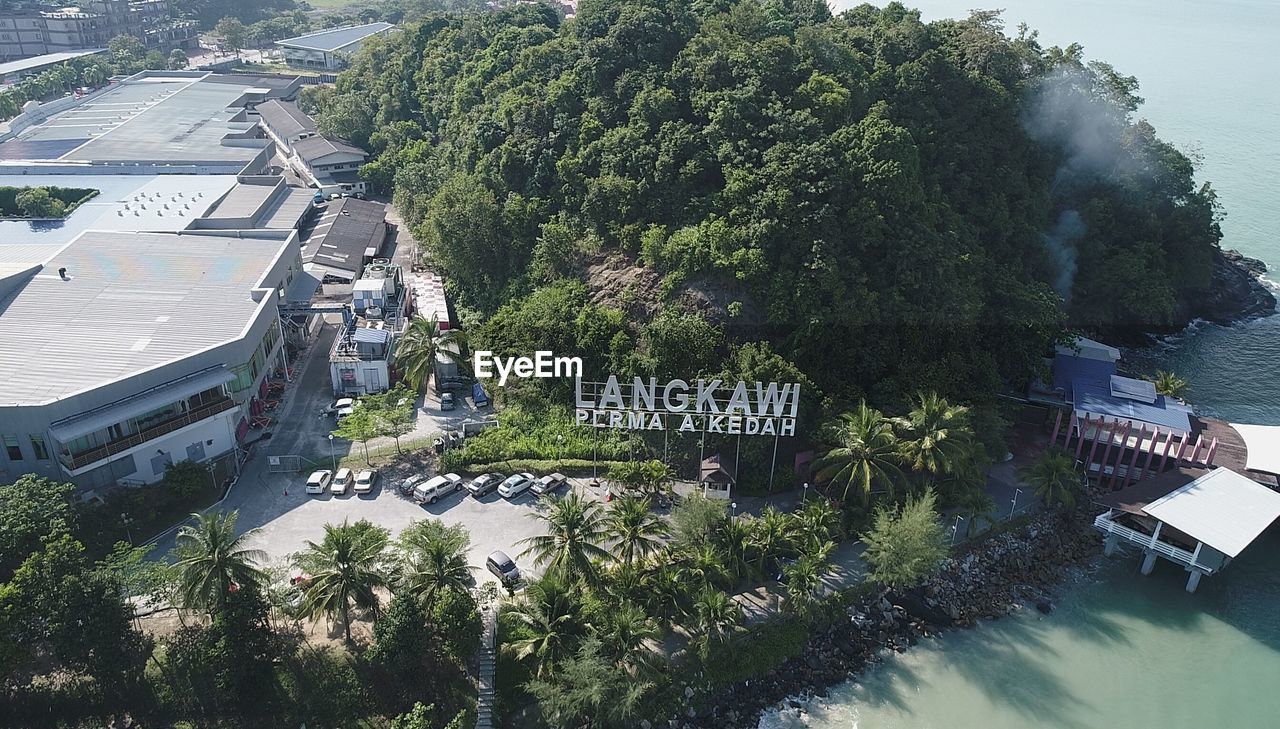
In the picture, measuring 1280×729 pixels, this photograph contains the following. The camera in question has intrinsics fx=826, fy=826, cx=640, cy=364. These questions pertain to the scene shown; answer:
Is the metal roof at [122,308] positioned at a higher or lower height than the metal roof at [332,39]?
lower

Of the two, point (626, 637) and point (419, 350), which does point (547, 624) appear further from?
point (419, 350)

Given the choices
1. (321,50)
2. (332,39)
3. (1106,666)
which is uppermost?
(332,39)

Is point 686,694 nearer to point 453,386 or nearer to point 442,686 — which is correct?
point 442,686

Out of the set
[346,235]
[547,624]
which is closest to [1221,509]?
[547,624]

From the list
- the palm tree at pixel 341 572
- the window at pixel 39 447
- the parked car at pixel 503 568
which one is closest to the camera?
the palm tree at pixel 341 572

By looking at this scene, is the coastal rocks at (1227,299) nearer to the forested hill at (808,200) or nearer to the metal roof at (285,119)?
the forested hill at (808,200)

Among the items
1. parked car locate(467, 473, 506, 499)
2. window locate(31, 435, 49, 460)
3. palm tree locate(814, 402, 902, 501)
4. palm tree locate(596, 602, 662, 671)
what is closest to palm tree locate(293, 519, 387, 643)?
palm tree locate(596, 602, 662, 671)

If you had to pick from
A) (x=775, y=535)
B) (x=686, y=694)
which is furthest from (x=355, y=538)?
(x=775, y=535)

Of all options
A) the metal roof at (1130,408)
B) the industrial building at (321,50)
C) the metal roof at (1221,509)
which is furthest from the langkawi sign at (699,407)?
the industrial building at (321,50)
